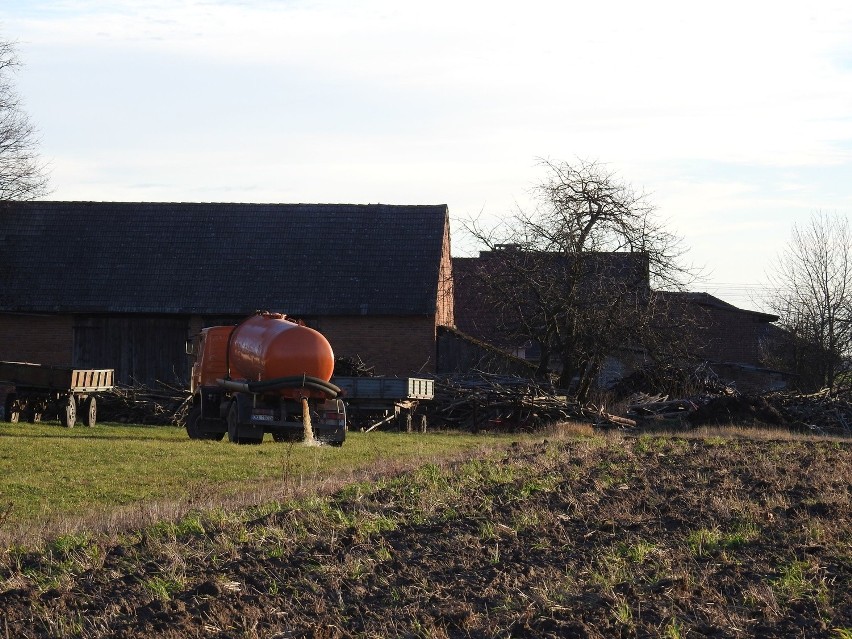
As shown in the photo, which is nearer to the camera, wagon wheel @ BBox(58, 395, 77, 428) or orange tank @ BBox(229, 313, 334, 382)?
orange tank @ BBox(229, 313, 334, 382)

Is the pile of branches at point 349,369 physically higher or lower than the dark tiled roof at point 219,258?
lower

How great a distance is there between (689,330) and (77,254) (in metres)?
20.3

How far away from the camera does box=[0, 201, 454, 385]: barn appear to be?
37.4 meters

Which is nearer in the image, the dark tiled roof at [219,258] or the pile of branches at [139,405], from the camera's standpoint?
the pile of branches at [139,405]

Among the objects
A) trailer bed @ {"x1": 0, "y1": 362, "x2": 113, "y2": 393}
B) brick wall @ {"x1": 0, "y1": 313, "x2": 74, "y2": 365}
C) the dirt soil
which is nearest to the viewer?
the dirt soil

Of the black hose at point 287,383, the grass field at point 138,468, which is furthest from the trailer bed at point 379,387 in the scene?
the black hose at point 287,383

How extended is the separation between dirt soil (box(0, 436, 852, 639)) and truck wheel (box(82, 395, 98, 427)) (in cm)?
1459

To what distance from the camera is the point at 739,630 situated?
717 centimetres

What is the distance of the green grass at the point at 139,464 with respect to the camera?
1450 centimetres

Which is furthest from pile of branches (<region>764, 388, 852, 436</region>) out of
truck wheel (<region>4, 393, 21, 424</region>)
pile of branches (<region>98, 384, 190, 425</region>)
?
truck wheel (<region>4, 393, 21, 424</region>)

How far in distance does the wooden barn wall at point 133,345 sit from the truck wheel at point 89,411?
33.0 ft

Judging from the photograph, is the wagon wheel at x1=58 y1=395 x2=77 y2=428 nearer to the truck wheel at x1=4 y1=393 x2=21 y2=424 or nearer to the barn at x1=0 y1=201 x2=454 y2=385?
the truck wheel at x1=4 y1=393 x2=21 y2=424

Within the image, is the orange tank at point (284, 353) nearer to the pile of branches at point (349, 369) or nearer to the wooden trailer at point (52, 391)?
the wooden trailer at point (52, 391)

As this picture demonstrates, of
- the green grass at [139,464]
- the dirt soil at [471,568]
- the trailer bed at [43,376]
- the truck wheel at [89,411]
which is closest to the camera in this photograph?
the dirt soil at [471,568]
